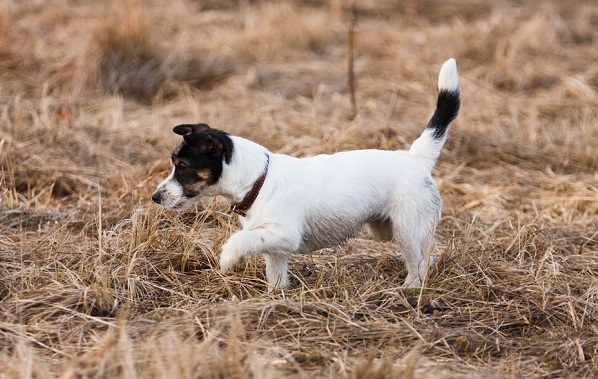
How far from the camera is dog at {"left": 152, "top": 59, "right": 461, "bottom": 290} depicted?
478 cm

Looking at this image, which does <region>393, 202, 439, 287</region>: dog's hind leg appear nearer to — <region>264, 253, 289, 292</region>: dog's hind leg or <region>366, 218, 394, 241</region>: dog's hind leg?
<region>366, 218, 394, 241</region>: dog's hind leg

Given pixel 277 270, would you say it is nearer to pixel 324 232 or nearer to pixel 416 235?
pixel 324 232

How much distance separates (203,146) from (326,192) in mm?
741

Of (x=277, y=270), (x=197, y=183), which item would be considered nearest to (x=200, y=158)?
(x=197, y=183)

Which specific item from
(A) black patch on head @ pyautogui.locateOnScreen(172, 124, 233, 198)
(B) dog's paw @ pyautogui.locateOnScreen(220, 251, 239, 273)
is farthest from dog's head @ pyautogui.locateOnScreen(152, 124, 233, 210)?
(B) dog's paw @ pyautogui.locateOnScreen(220, 251, 239, 273)

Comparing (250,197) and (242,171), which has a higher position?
(242,171)

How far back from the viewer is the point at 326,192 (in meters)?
4.98

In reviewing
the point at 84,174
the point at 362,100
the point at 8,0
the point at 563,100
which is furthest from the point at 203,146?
the point at 8,0

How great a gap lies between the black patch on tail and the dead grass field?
0.75m

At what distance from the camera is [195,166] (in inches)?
189

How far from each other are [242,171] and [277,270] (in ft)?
2.01

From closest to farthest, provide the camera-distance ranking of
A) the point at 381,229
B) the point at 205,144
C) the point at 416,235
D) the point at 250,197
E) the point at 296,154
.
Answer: the point at 205,144, the point at 250,197, the point at 416,235, the point at 381,229, the point at 296,154

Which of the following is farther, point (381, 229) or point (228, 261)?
point (381, 229)

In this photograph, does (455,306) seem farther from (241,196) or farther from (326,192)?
(241,196)
